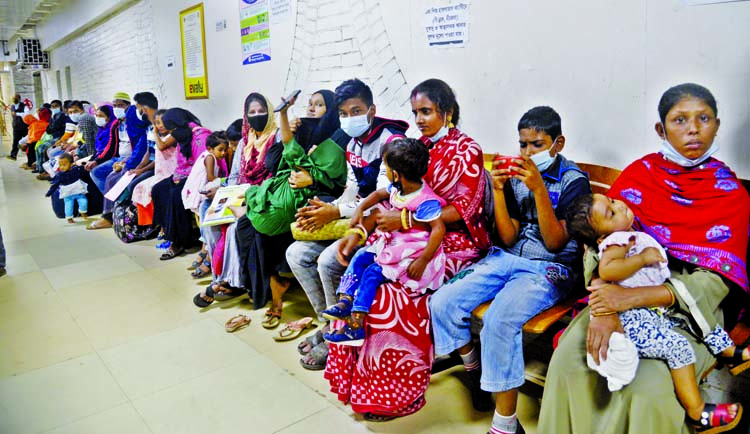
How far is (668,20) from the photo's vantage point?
204 centimetres

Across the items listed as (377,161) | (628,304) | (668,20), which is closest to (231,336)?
(377,161)

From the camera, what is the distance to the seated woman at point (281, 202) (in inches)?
114

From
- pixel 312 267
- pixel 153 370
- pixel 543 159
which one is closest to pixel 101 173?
pixel 153 370

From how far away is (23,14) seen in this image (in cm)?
1232

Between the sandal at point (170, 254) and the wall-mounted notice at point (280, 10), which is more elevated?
the wall-mounted notice at point (280, 10)

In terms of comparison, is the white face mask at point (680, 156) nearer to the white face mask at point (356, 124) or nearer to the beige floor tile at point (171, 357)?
the white face mask at point (356, 124)

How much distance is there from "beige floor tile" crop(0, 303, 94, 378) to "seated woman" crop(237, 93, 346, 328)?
0.96 m

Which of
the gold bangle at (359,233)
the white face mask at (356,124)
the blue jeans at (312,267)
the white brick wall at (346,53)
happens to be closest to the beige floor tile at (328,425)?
the blue jeans at (312,267)

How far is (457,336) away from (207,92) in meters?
4.53

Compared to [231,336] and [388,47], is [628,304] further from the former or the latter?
[388,47]

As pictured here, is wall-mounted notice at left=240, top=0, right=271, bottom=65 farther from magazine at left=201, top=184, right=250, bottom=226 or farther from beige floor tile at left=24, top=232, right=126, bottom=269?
beige floor tile at left=24, top=232, right=126, bottom=269

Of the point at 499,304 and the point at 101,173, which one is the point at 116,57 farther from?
the point at 499,304

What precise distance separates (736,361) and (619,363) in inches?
17.0

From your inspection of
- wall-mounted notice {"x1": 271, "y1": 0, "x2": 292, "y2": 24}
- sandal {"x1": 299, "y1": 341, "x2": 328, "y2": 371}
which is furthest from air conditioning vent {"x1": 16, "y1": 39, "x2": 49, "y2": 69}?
sandal {"x1": 299, "y1": 341, "x2": 328, "y2": 371}
